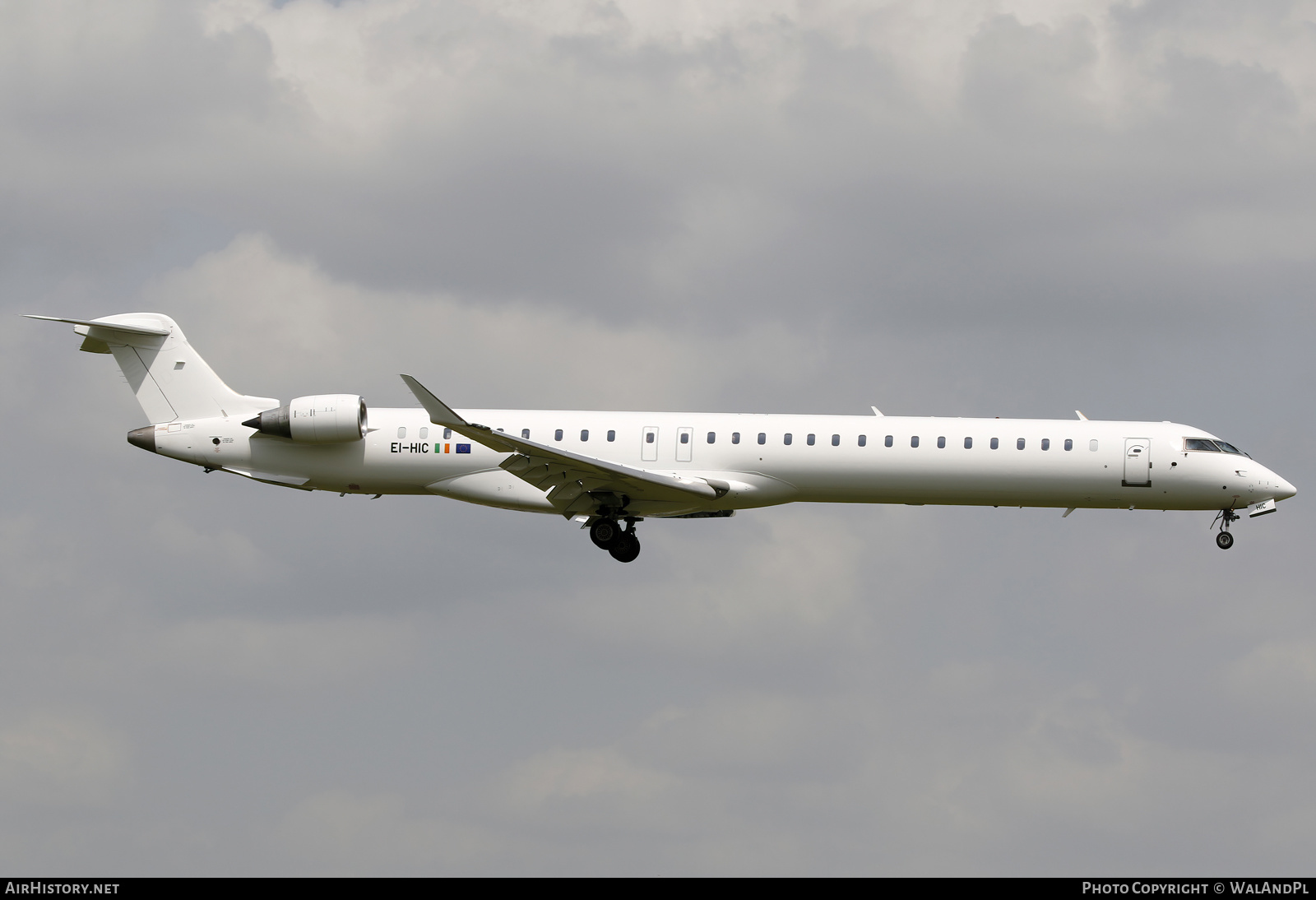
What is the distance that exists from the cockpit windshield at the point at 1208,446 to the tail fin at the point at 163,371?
22440 mm

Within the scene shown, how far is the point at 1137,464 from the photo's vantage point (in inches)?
1357

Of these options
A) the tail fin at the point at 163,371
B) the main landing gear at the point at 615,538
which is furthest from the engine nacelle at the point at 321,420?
the main landing gear at the point at 615,538

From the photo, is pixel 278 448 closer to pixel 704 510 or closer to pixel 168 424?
pixel 168 424

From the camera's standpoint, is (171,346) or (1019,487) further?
(171,346)

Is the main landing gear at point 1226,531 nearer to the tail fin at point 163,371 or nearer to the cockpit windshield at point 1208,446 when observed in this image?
the cockpit windshield at point 1208,446

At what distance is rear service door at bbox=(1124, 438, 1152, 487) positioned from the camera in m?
34.5

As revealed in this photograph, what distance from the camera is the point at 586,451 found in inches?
1375

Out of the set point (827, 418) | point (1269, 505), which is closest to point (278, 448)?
point (827, 418)

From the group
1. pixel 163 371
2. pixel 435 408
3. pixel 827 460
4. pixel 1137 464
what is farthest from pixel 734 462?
pixel 163 371

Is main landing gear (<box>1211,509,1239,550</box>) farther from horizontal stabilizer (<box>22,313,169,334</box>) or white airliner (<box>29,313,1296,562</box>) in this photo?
horizontal stabilizer (<box>22,313,169,334</box>)

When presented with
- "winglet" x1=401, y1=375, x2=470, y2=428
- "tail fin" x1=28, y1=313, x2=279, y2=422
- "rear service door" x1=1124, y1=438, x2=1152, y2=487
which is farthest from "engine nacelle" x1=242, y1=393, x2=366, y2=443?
"rear service door" x1=1124, y1=438, x2=1152, y2=487

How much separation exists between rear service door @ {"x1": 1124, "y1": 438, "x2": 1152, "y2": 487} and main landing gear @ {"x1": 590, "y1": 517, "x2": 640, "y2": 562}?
11.8m

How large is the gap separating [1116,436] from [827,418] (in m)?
6.88

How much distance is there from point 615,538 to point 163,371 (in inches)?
491
